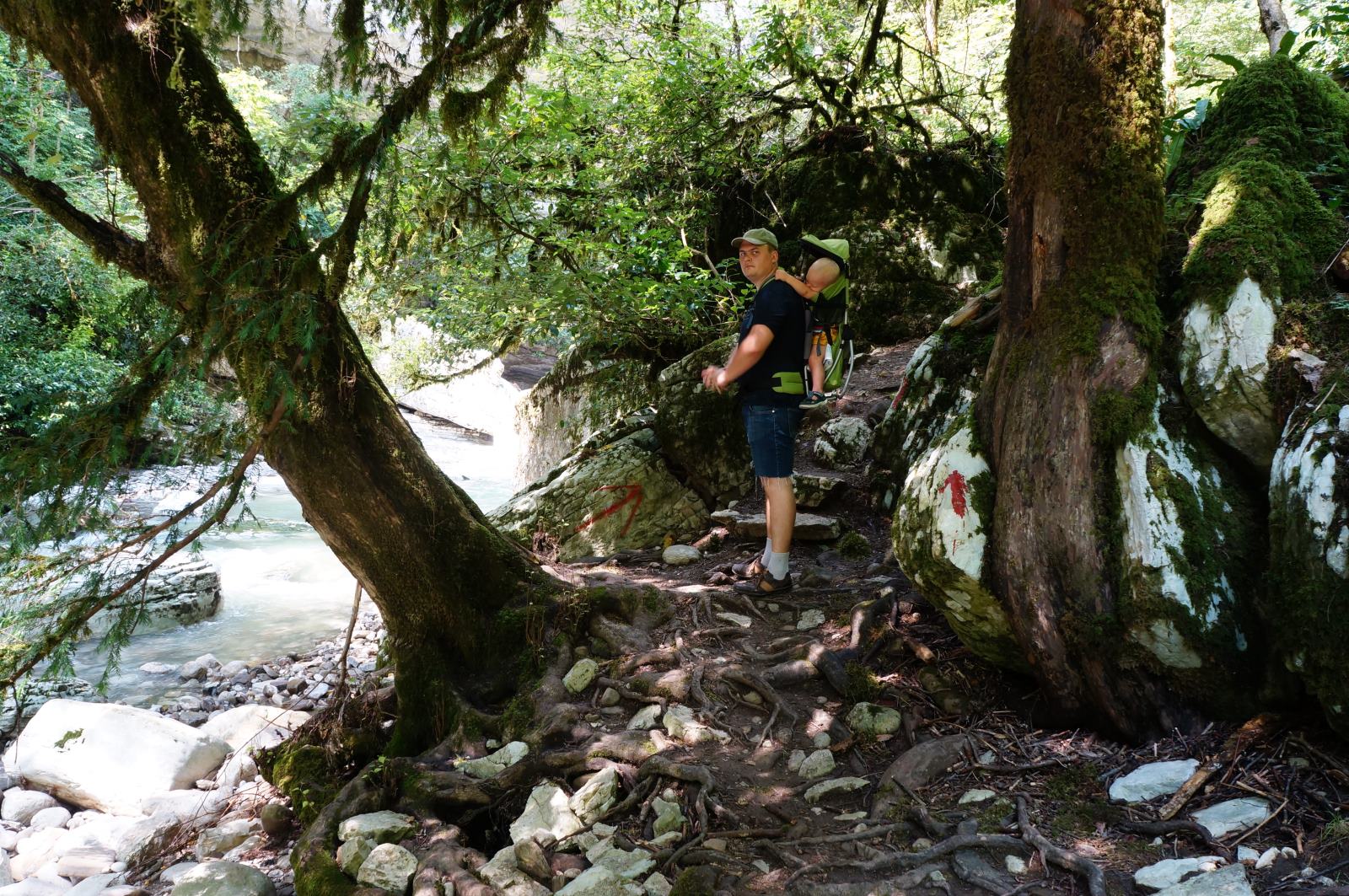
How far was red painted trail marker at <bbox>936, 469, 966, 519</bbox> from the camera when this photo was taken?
413 centimetres

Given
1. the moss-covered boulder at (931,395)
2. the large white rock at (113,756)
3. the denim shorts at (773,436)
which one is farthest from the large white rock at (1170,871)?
the large white rock at (113,756)

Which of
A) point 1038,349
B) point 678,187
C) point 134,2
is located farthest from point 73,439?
point 678,187

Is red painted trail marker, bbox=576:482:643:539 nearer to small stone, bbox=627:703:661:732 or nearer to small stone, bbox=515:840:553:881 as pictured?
small stone, bbox=627:703:661:732

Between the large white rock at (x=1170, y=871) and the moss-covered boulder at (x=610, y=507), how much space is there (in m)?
4.95

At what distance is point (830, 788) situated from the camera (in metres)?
3.75

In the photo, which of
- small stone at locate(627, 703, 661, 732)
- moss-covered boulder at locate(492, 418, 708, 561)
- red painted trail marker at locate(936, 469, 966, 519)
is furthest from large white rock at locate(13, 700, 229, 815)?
red painted trail marker at locate(936, 469, 966, 519)

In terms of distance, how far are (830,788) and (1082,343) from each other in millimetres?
2389

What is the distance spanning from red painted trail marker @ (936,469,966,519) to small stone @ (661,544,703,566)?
9.89 ft

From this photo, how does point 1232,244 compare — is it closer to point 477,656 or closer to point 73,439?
point 477,656

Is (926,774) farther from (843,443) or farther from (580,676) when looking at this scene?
(843,443)

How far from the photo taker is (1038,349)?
156 inches

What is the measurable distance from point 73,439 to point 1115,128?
5007 mm

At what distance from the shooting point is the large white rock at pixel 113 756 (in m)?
5.80

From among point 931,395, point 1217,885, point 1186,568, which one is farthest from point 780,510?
point 1217,885
